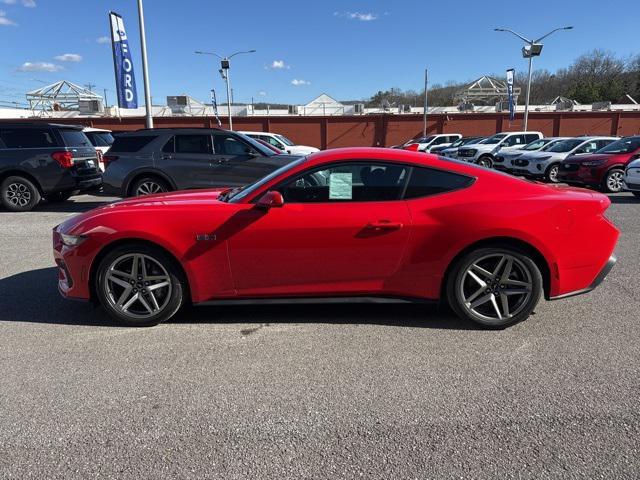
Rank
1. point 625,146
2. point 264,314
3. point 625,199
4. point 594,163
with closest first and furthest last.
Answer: point 264,314
point 625,199
point 594,163
point 625,146

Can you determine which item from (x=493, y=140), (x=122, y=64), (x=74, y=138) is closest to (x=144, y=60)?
(x=122, y=64)

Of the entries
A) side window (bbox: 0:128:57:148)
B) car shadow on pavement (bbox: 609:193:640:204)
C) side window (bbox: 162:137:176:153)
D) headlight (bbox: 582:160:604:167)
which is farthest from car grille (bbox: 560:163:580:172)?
side window (bbox: 0:128:57:148)

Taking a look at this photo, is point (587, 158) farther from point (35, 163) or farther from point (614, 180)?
point (35, 163)

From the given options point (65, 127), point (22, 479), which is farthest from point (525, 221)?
point (65, 127)

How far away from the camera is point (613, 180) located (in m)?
12.0

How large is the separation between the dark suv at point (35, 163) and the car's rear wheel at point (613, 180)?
42.0ft

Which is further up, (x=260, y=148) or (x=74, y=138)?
(x=74, y=138)

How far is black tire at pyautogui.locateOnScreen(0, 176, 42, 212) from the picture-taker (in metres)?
9.76

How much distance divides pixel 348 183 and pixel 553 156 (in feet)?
44.0

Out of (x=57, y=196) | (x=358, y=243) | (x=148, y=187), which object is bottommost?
(x=57, y=196)

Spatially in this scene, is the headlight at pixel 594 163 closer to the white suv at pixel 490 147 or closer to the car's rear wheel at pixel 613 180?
the car's rear wheel at pixel 613 180

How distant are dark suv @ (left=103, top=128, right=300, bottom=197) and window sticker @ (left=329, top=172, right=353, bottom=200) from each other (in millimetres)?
5371

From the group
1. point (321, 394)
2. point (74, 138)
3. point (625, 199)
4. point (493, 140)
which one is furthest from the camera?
point (493, 140)

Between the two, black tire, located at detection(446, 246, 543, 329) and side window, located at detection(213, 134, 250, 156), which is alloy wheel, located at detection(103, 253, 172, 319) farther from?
side window, located at detection(213, 134, 250, 156)
